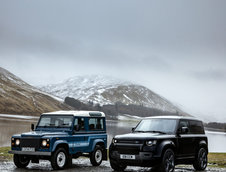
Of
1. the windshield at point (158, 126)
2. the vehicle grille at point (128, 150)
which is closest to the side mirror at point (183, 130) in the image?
the windshield at point (158, 126)

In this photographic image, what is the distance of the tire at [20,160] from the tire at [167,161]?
619 centimetres

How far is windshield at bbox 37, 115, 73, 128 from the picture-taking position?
669 inches

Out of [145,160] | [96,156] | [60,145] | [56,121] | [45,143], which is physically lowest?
[96,156]

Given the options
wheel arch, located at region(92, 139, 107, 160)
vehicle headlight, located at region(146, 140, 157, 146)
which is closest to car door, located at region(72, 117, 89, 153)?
wheel arch, located at region(92, 139, 107, 160)

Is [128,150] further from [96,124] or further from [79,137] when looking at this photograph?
[96,124]

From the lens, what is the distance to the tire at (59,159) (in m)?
15.4

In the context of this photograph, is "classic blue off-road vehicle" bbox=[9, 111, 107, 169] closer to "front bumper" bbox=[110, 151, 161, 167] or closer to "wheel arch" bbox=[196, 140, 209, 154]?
"front bumper" bbox=[110, 151, 161, 167]

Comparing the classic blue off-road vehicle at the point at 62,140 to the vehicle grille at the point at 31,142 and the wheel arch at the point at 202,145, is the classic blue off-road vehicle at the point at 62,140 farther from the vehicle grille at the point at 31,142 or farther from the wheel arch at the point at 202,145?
the wheel arch at the point at 202,145

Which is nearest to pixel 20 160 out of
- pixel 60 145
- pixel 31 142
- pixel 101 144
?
pixel 31 142

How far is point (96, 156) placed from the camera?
1836 centimetres

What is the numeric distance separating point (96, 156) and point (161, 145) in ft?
16.8

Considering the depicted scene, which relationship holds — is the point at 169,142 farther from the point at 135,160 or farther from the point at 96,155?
the point at 96,155

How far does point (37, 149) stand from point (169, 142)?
18.2ft

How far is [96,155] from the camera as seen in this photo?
60.3ft
